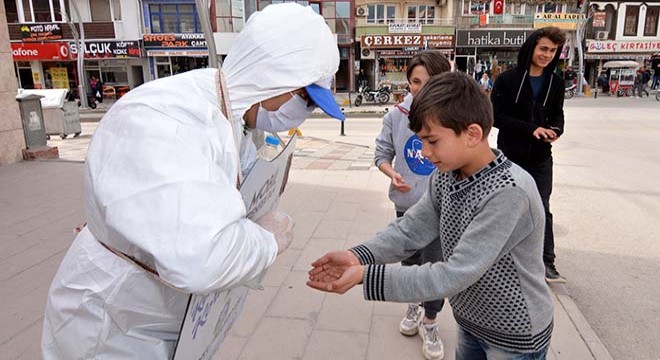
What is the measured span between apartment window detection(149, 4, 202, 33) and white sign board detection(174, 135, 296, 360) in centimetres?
2766

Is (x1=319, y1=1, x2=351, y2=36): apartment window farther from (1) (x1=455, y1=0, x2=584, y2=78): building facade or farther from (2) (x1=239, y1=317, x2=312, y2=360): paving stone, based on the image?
(2) (x1=239, y1=317, x2=312, y2=360): paving stone

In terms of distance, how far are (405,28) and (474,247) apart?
2847cm

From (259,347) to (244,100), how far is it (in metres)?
1.84

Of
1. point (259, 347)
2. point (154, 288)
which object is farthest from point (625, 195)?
point (154, 288)

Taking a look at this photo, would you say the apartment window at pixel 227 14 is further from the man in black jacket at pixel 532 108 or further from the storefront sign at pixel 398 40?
the man in black jacket at pixel 532 108

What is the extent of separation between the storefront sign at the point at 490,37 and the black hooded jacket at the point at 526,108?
87.9 ft

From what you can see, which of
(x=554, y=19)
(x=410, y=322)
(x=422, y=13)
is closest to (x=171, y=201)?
(x=410, y=322)

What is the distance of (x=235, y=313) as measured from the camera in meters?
1.66

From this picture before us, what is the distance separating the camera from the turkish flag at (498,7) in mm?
28078

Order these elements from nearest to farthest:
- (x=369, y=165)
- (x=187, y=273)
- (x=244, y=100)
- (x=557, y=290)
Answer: (x=187, y=273)
(x=244, y=100)
(x=557, y=290)
(x=369, y=165)

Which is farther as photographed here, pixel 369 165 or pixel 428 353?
pixel 369 165

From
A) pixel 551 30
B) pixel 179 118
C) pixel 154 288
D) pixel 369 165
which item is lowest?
pixel 369 165

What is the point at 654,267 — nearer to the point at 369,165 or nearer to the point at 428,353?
the point at 428,353

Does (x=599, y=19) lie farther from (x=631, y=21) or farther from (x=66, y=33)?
(x=66, y=33)
